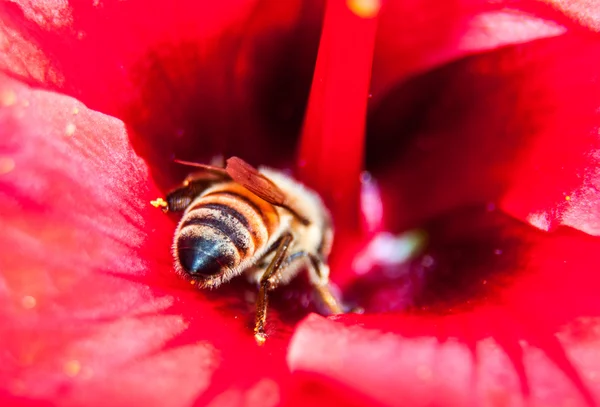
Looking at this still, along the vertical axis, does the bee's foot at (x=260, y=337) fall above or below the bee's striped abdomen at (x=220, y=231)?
below

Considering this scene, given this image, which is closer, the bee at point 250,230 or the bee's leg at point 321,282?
the bee at point 250,230

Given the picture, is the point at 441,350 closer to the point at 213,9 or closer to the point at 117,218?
the point at 117,218

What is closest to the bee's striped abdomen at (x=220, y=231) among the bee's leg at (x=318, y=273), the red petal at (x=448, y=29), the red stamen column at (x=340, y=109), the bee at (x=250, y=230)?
the bee at (x=250, y=230)

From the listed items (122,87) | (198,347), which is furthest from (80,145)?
(198,347)

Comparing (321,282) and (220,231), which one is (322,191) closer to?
(321,282)

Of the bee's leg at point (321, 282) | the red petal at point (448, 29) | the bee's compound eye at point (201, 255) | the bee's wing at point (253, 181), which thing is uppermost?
the red petal at point (448, 29)

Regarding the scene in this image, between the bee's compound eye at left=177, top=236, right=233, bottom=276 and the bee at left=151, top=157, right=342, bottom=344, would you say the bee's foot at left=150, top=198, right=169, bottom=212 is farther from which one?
the bee's compound eye at left=177, top=236, right=233, bottom=276

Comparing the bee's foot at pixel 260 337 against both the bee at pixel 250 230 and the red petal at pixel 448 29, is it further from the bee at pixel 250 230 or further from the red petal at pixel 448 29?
the red petal at pixel 448 29
